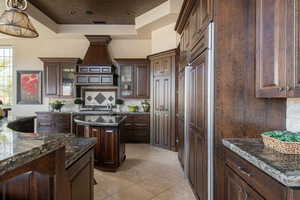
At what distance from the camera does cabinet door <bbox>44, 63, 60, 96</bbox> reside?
18.5 feet

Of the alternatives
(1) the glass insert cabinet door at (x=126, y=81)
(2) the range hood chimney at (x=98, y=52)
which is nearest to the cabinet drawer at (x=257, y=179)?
(1) the glass insert cabinet door at (x=126, y=81)

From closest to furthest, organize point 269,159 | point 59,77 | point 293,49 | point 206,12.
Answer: point 269,159 → point 293,49 → point 206,12 → point 59,77

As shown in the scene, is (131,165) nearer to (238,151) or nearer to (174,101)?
(174,101)

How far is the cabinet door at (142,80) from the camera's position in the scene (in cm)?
537

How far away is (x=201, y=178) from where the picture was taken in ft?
6.62

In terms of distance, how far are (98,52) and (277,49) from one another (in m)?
5.17

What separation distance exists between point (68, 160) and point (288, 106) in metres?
1.81

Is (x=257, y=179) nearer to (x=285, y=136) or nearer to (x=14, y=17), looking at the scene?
(x=285, y=136)

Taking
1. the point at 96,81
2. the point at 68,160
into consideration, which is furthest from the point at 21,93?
the point at 68,160

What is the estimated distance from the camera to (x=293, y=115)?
1545 mm

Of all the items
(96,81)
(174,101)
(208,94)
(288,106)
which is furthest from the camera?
(96,81)

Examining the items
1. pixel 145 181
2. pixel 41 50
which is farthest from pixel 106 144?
pixel 41 50

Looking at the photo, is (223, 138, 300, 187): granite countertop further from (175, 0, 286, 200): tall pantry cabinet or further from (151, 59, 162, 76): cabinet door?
(151, 59, 162, 76): cabinet door

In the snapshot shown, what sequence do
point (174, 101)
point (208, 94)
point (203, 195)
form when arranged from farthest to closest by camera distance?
1. point (174, 101)
2. point (203, 195)
3. point (208, 94)
